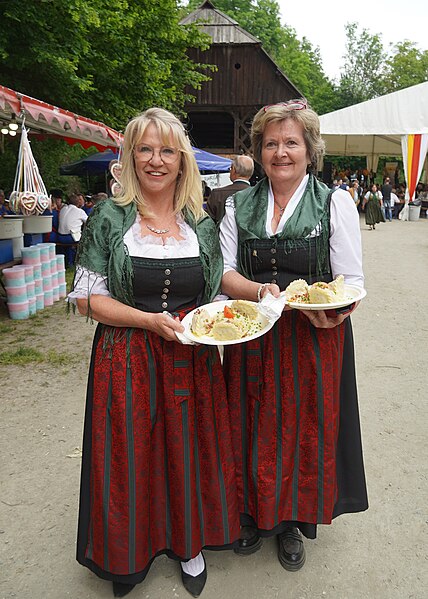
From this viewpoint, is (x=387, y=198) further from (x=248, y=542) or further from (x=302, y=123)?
(x=248, y=542)

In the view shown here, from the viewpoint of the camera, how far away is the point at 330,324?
1.79 meters

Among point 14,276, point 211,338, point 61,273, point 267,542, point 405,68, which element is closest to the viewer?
point 211,338

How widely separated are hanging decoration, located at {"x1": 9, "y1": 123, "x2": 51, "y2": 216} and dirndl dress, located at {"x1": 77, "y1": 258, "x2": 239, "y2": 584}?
10.9 ft

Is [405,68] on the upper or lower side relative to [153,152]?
upper

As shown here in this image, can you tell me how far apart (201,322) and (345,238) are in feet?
2.22

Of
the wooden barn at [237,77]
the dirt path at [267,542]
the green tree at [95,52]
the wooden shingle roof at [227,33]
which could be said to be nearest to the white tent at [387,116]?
the green tree at [95,52]

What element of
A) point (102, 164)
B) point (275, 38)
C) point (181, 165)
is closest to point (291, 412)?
point (181, 165)

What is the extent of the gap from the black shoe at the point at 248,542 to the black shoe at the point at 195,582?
0.21 m

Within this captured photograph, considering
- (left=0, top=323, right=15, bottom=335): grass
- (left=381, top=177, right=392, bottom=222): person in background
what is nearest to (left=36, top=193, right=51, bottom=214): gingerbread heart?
(left=0, top=323, right=15, bottom=335): grass

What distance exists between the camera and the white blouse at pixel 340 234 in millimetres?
1855

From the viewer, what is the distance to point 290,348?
1891 mm

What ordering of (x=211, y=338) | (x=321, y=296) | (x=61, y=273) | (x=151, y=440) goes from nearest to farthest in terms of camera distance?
(x=211, y=338) → (x=321, y=296) → (x=151, y=440) → (x=61, y=273)

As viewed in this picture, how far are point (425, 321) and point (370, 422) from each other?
9.34ft

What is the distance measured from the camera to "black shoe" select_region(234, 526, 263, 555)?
6.89ft
